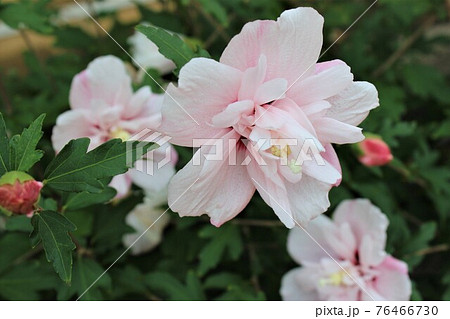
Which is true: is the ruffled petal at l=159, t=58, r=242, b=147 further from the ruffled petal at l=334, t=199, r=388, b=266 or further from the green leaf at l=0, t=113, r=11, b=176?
the ruffled petal at l=334, t=199, r=388, b=266

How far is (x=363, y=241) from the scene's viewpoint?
2.12ft

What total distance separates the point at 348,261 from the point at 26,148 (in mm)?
365

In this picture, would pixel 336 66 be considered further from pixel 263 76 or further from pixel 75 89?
pixel 75 89

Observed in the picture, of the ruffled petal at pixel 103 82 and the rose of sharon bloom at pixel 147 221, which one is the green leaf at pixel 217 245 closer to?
the rose of sharon bloom at pixel 147 221

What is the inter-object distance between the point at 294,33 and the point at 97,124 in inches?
10.4

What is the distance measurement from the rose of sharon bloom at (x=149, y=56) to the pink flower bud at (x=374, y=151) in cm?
29

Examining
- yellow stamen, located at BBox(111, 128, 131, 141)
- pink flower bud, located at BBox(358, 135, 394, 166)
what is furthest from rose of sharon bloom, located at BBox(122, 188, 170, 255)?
pink flower bud, located at BBox(358, 135, 394, 166)

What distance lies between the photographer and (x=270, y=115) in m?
0.46

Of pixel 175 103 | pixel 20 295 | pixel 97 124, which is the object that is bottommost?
pixel 20 295

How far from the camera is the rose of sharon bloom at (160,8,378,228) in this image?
457 millimetres

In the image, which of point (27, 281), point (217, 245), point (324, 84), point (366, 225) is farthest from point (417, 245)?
point (27, 281)

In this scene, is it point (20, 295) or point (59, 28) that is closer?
point (20, 295)

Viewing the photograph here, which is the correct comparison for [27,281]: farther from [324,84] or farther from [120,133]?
[324,84]

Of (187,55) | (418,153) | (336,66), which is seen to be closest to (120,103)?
(187,55)
